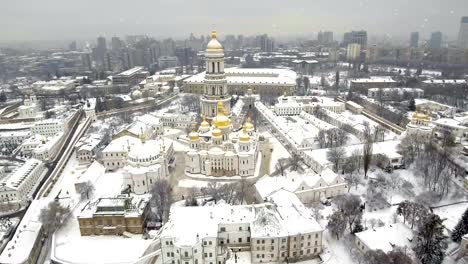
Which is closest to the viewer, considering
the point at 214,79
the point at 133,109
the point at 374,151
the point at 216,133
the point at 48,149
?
the point at 216,133

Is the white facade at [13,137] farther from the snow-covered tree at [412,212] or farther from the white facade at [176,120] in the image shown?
the snow-covered tree at [412,212]

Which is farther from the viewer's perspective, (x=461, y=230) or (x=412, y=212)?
(x=412, y=212)

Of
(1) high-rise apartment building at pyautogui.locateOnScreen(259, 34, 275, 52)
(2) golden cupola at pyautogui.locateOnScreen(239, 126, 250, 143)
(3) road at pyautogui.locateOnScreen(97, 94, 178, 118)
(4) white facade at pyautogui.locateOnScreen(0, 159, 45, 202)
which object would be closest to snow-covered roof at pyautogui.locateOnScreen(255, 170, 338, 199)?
(2) golden cupola at pyautogui.locateOnScreen(239, 126, 250, 143)

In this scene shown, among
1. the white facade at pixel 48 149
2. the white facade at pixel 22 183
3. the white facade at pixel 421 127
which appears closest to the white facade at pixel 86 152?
the white facade at pixel 48 149

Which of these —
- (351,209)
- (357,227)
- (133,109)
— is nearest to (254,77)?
(133,109)

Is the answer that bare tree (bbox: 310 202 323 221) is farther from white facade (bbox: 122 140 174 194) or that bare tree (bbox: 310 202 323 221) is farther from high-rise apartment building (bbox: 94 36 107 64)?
high-rise apartment building (bbox: 94 36 107 64)

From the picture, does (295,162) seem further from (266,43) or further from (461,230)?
(266,43)

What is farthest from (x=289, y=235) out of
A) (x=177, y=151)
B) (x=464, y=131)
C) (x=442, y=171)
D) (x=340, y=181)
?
(x=464, y=131)
